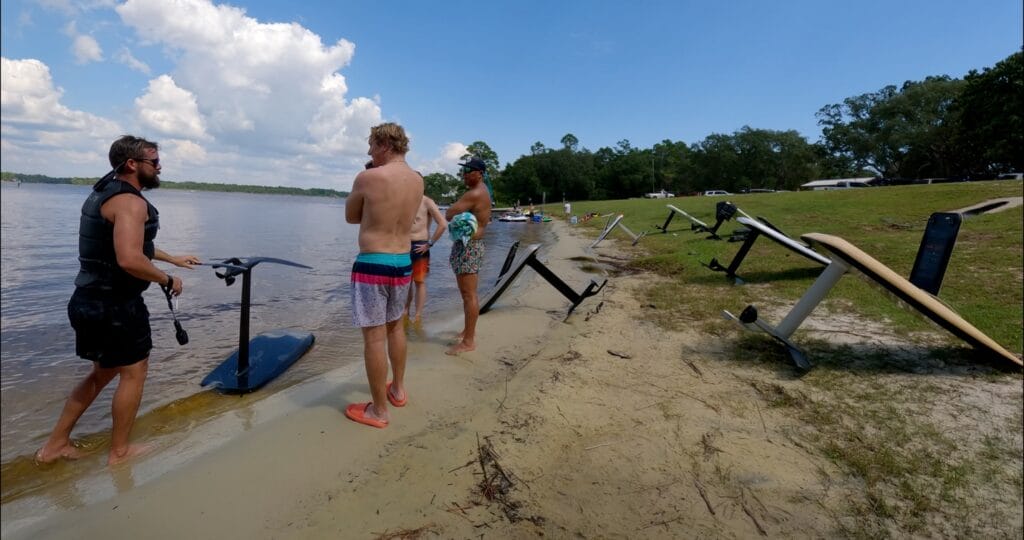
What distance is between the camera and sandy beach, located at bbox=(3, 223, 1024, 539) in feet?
7.80

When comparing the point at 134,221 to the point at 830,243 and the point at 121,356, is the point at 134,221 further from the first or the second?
the point at 830,243

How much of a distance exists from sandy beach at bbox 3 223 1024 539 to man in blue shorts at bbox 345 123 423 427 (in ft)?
1.96

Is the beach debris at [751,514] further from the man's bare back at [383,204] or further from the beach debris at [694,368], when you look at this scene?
the man's bare back at [383,204]

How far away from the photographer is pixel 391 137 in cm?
328

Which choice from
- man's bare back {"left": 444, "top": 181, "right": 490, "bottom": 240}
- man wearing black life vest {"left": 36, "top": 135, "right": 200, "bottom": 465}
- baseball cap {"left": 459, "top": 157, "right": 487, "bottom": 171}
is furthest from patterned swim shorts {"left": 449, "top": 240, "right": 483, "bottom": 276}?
man wearing black life vest {"left": 36, "top": 135, "right": 200, "bottom": 465}

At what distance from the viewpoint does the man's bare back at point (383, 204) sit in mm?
3104

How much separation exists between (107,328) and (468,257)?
2.83 metres

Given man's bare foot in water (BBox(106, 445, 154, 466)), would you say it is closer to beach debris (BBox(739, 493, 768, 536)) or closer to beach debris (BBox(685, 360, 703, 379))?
beach debris (BBox(739, 493, 768, 536))

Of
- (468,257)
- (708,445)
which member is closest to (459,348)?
(468,257)

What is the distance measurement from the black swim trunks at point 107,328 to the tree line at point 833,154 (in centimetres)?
1252

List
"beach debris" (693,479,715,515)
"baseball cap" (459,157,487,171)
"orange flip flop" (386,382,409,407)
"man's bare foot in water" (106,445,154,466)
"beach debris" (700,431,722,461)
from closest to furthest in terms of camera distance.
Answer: "beach debris" (693,479,715,515)
"beach debris" (700,431,722,461)
"man's bare foot in water" (106,445,154,466)
"orange flip flop" (386,382,409,407)
"baseball cap" (459,157,487,171)

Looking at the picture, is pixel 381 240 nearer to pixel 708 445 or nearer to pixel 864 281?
pixel 708 445

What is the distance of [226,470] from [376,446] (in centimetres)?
90

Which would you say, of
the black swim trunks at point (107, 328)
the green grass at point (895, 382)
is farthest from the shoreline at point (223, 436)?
the green grass at point (895, 382)
